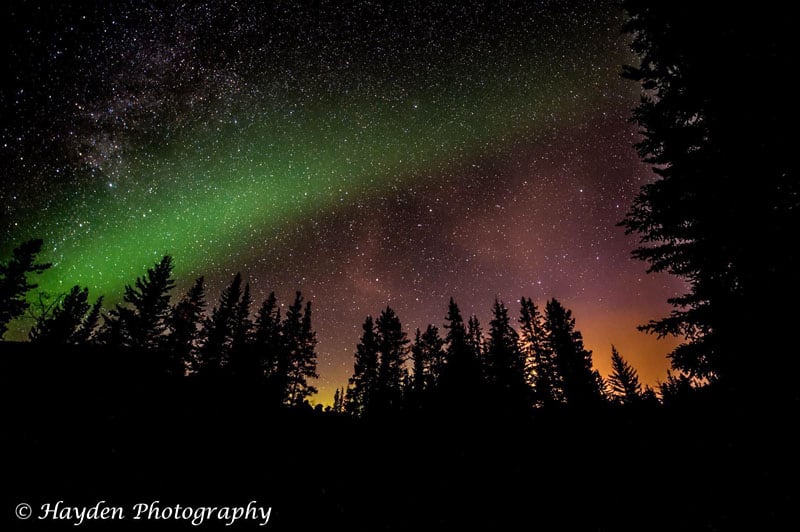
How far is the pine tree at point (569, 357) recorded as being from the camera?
24.9m

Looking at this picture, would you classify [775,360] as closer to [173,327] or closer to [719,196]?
[719,196]

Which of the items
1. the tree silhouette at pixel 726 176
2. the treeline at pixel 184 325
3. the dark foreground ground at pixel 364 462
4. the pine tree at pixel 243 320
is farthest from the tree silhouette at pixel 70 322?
the tree silhouette at pixel 726 176

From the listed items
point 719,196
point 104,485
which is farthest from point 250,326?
point 719,196

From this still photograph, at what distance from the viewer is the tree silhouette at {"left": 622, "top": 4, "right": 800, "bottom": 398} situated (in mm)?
5566

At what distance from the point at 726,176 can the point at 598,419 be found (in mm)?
7699

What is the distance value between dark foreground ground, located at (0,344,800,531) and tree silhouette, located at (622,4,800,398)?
4.63 feet

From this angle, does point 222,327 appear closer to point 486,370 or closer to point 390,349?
point 390,349

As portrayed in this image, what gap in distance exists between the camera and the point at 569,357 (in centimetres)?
2717

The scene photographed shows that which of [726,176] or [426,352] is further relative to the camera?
[426,352]

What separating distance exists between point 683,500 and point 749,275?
4.45 meters

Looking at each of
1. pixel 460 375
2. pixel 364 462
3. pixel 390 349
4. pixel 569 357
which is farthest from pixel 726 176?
pixel 390 349

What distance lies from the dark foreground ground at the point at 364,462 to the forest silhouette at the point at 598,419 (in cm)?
4

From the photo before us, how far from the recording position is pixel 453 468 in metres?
7.75

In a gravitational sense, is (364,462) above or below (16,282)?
below
